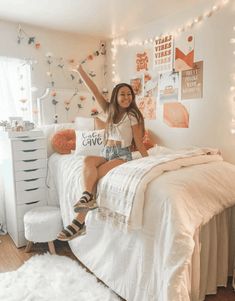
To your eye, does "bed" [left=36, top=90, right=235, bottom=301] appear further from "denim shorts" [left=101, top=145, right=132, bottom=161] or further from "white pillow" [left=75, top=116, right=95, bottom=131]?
"white pillow" [left=75, top=116, right=95, bottom=131]

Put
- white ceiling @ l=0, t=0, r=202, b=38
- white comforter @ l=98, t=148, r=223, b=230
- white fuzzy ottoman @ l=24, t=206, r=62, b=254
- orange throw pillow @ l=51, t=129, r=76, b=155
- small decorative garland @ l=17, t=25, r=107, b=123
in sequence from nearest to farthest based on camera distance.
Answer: white comforter @ l=98, t=148, r=223, b=230, white fuzzy ottoman @ l=24, t=206, r=62, b=254, white ceiling @ l=0, t=0, r=202, b=38, orange throw pillow @ l=51, t=129, r=76, b=155, small decorative garland @ l=17, t=25, r=107, b=123

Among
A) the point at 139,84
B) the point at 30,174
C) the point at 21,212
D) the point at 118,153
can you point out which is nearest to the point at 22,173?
the point at 30,174

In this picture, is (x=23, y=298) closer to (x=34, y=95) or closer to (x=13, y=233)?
(x=13, y=233)

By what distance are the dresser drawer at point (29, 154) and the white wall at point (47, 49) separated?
875 mm

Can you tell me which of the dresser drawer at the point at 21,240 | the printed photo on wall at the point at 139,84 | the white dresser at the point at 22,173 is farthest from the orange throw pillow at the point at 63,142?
the printed photo on wall at the point at 139,84

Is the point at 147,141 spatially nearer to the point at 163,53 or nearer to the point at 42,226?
the point at 163,53

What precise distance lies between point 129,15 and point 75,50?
914 millimetres

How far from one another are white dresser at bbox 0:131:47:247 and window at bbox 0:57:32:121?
0.53 meters

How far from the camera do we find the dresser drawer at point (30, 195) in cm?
255

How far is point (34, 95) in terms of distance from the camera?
3.29m

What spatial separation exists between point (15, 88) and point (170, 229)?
2489 millimetres

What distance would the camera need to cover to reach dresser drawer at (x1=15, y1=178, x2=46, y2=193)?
8.34 ft

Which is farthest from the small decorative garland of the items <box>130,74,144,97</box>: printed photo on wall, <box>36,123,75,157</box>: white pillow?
<box>130,74,144,97</box>: printed photo on wall

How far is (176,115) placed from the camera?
3.05 m
